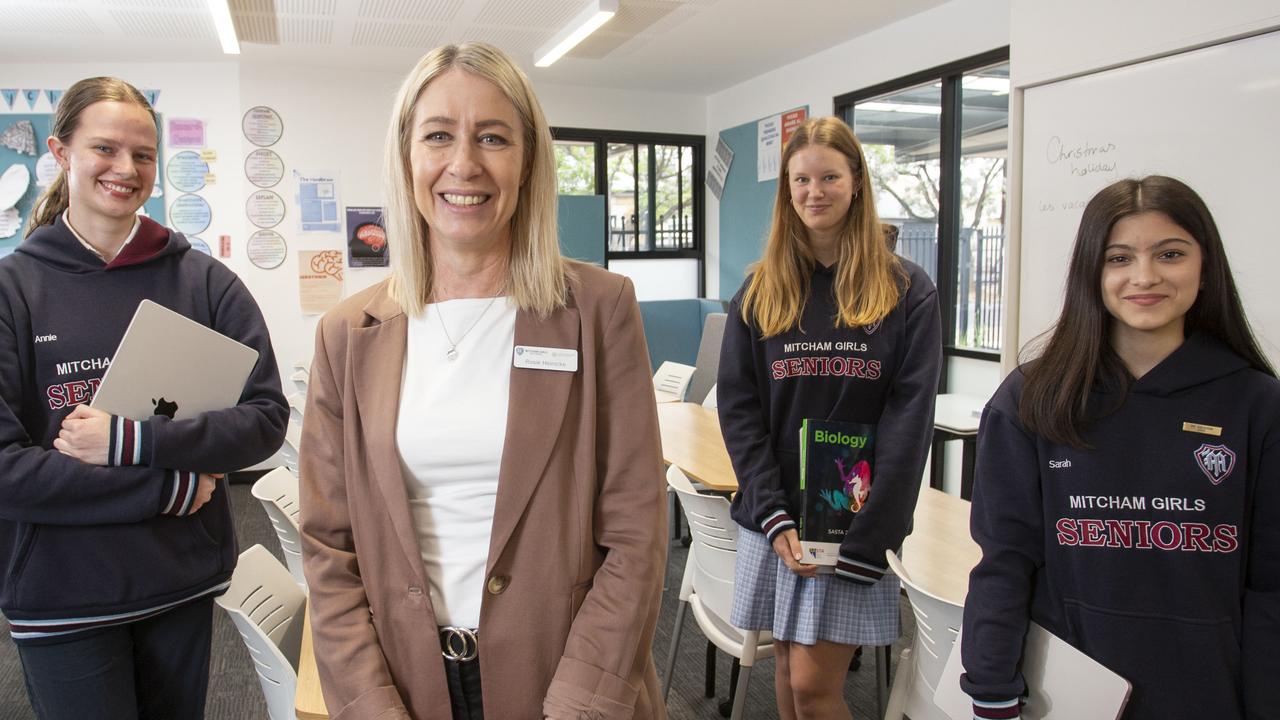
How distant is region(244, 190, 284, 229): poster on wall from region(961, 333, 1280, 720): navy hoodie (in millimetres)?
5931

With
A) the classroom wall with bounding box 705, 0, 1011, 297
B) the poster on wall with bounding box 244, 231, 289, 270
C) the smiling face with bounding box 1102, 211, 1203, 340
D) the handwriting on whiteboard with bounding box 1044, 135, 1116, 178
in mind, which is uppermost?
the classroom wall with bounding box 705, 0, 1011, 297

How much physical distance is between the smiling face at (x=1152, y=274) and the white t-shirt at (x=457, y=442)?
971 millimetres

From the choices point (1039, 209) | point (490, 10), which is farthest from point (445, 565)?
point (490, 10)

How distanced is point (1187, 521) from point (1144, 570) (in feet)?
0.32

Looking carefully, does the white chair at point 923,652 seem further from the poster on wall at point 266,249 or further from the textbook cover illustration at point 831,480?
the poster on wall at point 266,249

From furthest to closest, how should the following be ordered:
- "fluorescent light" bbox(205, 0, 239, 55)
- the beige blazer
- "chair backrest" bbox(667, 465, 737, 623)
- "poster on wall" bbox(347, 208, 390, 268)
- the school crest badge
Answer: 1. "poster on wall" bbox(347, 208, 390, 268)
2. "fluorescent light" bbox(205, 0, 239, 55)
3. "chair backrest" bbox(667, 465, 737, 623)
4. the school crest badge
5. the beige blazer

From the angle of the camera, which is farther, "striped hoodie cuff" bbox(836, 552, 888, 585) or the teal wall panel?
the teal wall panel

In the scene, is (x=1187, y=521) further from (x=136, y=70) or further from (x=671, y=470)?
Answer: (x=136, y=70)

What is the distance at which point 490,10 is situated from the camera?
473 centimetres

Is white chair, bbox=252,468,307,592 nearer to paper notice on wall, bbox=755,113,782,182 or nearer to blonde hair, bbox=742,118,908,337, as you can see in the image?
blonde hair, bbox=742,118,908,337

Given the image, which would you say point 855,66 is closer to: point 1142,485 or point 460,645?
point 1142,485

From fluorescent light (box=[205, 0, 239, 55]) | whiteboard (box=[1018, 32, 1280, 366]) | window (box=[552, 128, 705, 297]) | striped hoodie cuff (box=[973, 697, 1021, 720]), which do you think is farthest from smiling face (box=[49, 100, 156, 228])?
window (box=[552, 128, 705, 297])

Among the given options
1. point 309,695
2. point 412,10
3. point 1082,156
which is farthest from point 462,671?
point 412,10

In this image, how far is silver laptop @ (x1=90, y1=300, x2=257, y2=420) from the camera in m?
1.53
